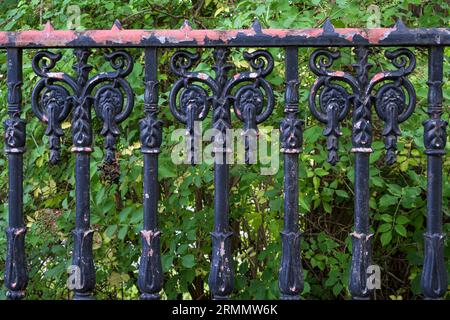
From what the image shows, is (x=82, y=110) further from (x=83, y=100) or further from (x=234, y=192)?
(x=234, y=192)

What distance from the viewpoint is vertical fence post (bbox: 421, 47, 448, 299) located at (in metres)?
2.03

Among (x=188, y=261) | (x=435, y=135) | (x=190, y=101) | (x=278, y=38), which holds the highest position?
(x=278, y=38)

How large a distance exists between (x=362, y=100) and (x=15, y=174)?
42.4 inches

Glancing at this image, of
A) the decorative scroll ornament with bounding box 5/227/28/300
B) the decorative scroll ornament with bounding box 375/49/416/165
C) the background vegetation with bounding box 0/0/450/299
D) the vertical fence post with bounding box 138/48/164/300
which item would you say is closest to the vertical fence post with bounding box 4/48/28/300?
the decorative scroll ornament with bounding box 5/227/28/300

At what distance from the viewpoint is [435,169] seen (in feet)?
6.67

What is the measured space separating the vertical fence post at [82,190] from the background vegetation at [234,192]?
0.91 metres

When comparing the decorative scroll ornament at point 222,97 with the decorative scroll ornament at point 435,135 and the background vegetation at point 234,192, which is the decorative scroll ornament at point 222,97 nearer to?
the decorative scroll ornament at point 435,135

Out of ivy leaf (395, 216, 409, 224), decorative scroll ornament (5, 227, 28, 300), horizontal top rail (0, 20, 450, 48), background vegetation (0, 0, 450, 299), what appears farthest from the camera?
ivy leaf (395, 216, 409, 224)

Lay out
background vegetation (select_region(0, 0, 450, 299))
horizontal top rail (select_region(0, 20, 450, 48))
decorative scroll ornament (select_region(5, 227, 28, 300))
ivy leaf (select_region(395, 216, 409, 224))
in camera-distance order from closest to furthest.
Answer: horizontal top rail (select_region(0, 20, 450, 48)) < decorative scroll ornament (select_region(5, 227, 28, 300)) < background vegetation (select_region(0, 0, 450, 299)) < ivy leaf (select_region(395, 216, 409, 224))

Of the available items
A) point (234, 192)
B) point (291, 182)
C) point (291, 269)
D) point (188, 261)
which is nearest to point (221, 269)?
point (291, 269)

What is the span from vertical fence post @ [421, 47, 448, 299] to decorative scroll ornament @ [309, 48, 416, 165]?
0.22 ft

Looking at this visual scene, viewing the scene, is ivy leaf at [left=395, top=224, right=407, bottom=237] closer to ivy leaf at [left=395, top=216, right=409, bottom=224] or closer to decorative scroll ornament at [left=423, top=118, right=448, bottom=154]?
ivy leaf at [left=395, top=216, right=409, bottom=224]

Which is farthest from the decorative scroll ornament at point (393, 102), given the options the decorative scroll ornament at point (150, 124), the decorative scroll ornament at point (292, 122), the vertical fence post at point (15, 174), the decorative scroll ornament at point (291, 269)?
the vertical fence post at point (15, 174)
